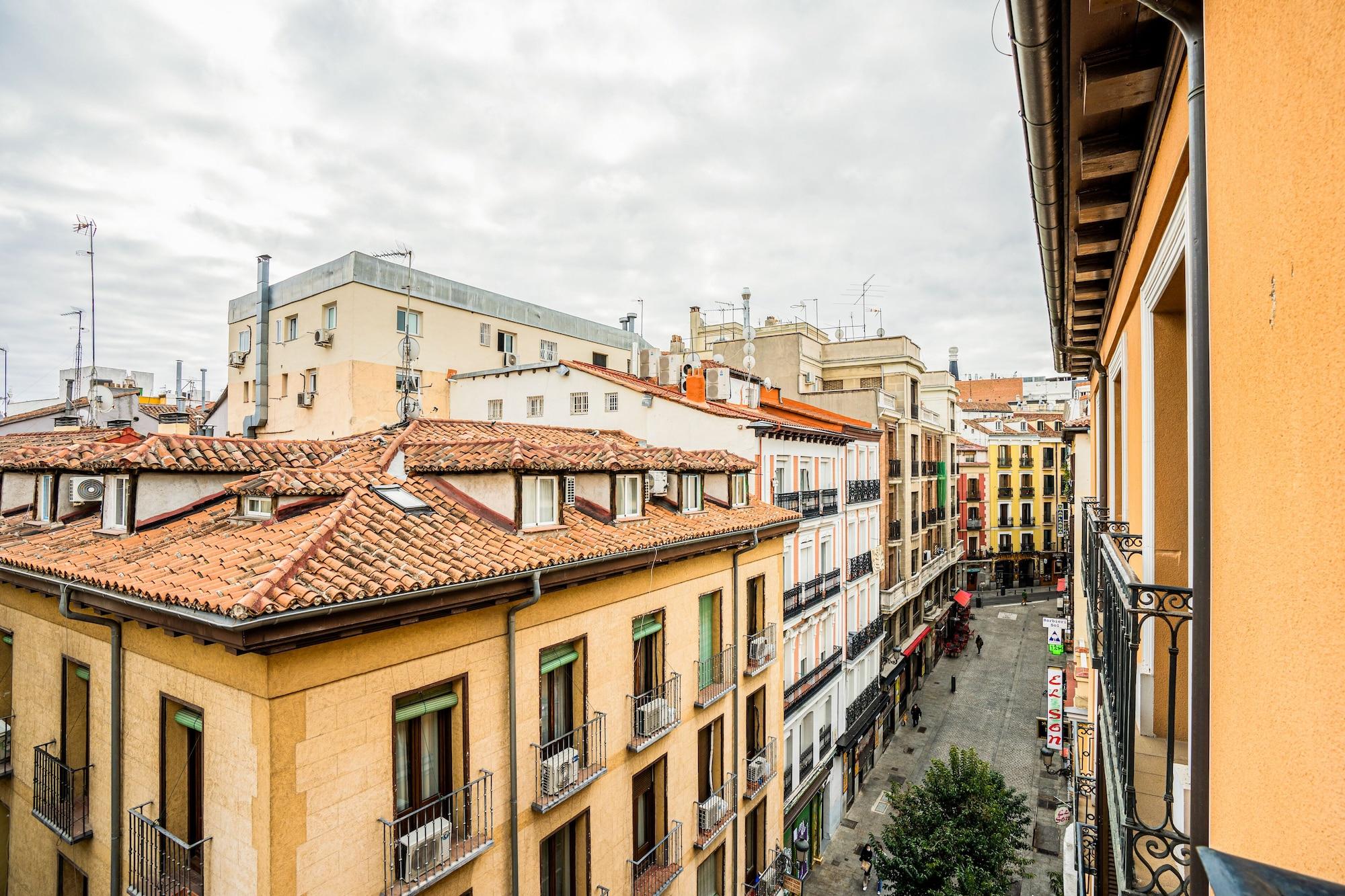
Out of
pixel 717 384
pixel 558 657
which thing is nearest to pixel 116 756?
pixel 558 657

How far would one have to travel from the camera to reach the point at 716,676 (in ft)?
40.4

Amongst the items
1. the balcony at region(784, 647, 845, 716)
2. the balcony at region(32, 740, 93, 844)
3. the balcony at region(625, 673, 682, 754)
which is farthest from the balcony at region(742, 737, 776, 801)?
the balcony at region(32, 740, 93, 844)

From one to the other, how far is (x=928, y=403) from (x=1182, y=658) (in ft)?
131

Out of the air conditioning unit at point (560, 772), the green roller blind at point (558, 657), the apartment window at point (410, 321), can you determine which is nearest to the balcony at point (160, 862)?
the air conditioning unit at point (560, 772)

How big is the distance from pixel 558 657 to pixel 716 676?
452cm

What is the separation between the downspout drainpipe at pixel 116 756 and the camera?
6.98m

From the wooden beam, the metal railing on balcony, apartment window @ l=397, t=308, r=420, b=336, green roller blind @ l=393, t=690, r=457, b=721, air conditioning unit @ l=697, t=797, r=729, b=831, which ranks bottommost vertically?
air conditioning unit @ l=697, t=797, r=729, b=831

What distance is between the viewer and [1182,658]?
14.1 ft

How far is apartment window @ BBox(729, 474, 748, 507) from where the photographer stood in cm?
1419

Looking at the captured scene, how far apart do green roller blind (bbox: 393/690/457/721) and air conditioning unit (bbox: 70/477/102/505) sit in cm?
683

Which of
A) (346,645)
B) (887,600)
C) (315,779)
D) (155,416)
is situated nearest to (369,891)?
Answer: (315,779)

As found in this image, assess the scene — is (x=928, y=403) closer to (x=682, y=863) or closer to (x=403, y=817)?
(x=682, y=863)

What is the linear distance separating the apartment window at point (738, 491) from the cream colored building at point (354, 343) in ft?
40.9

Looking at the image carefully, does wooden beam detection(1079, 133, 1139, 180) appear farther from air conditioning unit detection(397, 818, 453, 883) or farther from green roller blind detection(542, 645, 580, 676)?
air conditioning unit detection(397, 818, 453, 883)
